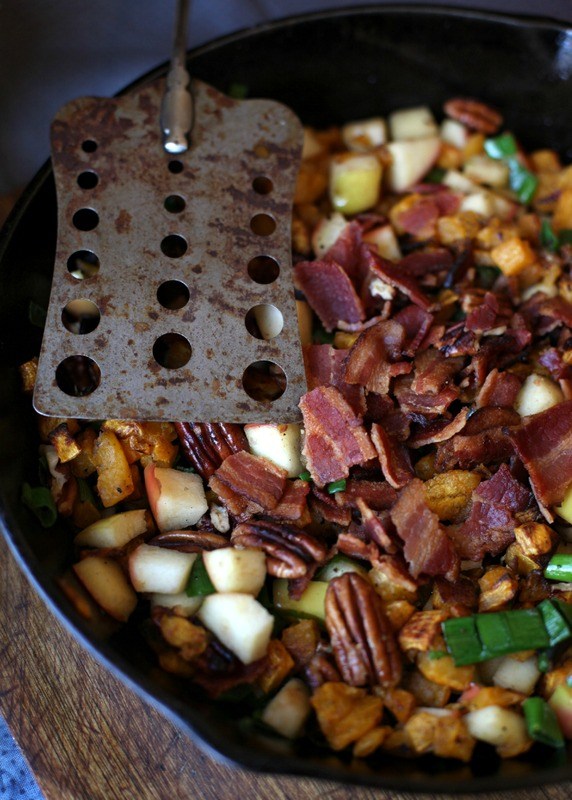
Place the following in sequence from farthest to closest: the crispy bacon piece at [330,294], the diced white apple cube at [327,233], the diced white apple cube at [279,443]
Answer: the diced white apple cube at [327,233] < the crispy bacon piece at [330,294] < the diced white apple cube at [279,443]

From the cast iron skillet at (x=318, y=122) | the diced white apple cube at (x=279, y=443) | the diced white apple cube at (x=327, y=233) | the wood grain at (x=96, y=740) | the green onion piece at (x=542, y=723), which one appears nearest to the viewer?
the cast iron skillet at (x=318, y=122)

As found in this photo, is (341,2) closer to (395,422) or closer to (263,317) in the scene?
(263,317)

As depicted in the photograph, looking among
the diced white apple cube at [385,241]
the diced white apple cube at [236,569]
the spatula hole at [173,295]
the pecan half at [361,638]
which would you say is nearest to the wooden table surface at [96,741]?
the pecan half at [361,638]

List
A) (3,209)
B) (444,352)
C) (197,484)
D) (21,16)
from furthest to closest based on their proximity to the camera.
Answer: (21,16)
(3,209)
(444,352)
(197,484)

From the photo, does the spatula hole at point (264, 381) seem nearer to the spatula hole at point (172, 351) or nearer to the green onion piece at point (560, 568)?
the spatula hole at point (172, 351)

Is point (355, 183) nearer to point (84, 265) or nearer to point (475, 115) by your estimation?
point (475, 115)

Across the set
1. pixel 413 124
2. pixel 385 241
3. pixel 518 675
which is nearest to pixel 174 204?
pixel 385 241

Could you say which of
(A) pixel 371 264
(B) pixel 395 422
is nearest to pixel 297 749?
(B) pixel 395 422
